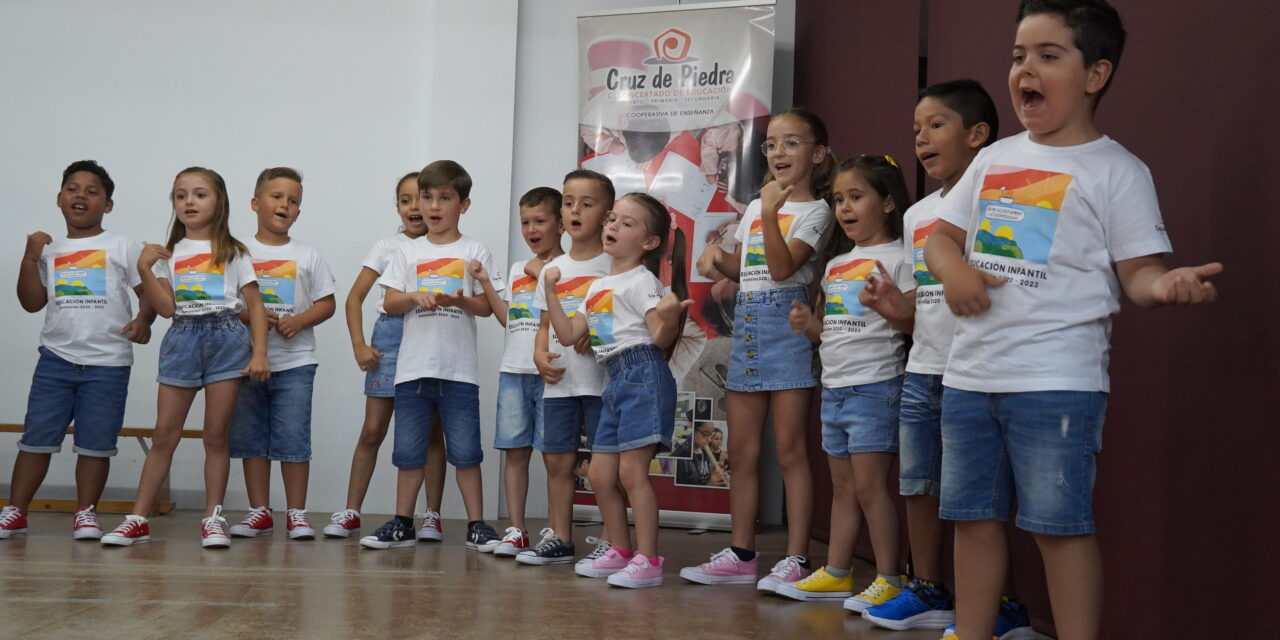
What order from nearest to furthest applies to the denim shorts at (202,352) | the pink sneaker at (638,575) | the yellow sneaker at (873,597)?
the yellow sneaker at (873,597) → the pink sneaker at (638,575) → the denim shorts at (202,352)

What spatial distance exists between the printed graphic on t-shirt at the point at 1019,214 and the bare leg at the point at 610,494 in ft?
4.89

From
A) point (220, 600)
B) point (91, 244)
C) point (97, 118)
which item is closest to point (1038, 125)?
point (220, 600)

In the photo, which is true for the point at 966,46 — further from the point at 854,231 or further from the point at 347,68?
the point at 347,68

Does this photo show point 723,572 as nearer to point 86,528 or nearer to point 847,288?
point 847,288

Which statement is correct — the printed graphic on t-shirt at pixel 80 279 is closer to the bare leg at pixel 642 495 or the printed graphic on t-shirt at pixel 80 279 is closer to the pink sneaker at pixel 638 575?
the bare leg at pixel 642 495

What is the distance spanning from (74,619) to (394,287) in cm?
168

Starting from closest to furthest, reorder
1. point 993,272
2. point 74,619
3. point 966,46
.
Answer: point 993,272 → point 74,619 → point 966,46

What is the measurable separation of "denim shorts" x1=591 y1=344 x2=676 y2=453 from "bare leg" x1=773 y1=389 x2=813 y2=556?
302 millimetres

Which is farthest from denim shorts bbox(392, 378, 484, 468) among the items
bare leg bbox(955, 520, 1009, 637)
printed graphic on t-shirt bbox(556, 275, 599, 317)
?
bare leg bbox(955, 520, 1009, 637)

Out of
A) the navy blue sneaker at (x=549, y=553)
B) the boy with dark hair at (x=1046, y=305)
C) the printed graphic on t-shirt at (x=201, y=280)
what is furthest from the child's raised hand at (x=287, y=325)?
the boy with dark hair at (x=1046, y=305)

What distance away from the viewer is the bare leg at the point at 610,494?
3.13 meters

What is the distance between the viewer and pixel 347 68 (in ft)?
16.5

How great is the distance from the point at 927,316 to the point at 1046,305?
2.12ft

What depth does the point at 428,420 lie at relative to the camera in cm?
376
